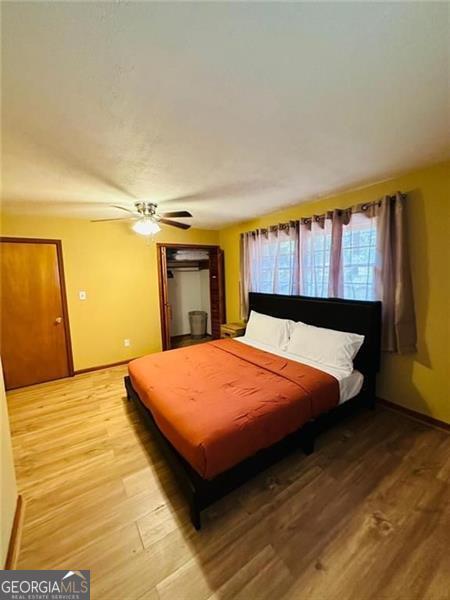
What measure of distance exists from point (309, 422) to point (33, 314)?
376 cm

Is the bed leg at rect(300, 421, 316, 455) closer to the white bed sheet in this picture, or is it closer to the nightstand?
the white bed sheet

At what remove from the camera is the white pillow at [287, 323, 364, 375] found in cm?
246

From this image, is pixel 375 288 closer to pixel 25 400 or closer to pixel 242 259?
pixel 242 259

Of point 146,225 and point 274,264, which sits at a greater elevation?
point 146,225

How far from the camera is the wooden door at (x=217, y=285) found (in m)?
5.04

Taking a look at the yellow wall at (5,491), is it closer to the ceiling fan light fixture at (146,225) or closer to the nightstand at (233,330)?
the ceiling fan light fixture at (146,225)

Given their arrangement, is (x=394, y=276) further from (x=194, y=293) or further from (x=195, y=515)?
(x=194, y=293)

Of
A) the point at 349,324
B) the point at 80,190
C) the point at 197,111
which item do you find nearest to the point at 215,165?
the point at 197,111

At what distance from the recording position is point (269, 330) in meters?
3.37

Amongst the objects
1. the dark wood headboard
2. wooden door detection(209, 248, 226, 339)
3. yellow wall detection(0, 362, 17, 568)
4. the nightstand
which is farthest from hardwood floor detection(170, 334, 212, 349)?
yellow wall detection(0, 362, 17, 568)

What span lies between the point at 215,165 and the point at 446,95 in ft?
4.88

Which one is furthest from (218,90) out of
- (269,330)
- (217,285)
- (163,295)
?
(217,285)

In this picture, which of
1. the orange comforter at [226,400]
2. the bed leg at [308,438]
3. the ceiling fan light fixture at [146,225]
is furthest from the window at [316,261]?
the ceiling fan light fixture at [146,225]

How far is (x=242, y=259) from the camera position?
175 inches
